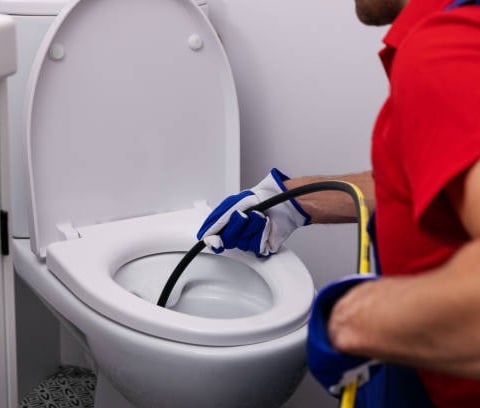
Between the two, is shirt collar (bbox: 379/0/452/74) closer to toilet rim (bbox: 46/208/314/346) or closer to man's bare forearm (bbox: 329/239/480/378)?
man's bare forearm (bbox: 329/239/480/378)

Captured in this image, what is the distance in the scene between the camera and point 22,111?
1319 mm

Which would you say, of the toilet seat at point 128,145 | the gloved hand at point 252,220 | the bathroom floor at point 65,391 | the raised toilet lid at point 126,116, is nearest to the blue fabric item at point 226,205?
the gloved hand at point 252,220

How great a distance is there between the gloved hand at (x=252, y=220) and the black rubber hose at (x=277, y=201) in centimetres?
2

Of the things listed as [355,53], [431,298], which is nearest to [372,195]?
[355,53]

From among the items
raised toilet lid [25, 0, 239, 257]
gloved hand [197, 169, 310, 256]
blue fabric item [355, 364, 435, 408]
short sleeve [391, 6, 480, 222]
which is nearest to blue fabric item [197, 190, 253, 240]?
gloved hand [197, 169, 310, 256]

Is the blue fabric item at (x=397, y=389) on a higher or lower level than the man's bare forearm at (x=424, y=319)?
lower

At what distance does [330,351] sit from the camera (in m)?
0.55

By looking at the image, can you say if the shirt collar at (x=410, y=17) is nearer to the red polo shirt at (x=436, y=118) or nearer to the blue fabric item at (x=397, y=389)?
the red polo shirt at (x=436, y=118)

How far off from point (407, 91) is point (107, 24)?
88 cm

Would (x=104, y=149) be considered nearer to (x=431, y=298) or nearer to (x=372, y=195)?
(x=372, y=195)

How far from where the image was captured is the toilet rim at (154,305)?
3.69 ft

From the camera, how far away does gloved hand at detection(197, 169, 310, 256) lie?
1244 millimetres

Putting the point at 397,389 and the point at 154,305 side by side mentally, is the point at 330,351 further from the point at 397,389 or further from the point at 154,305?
the point at 154,305

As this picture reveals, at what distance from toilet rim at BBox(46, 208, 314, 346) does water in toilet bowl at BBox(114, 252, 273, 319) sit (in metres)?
0.03
